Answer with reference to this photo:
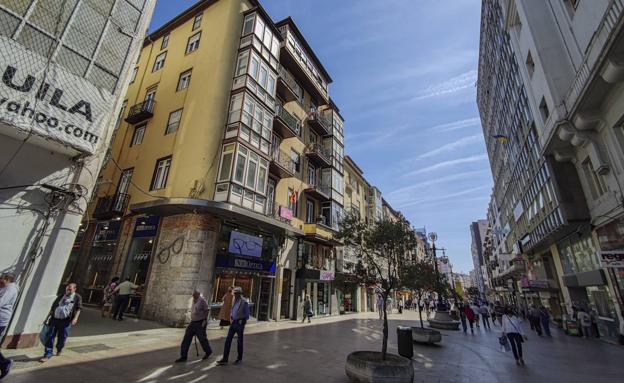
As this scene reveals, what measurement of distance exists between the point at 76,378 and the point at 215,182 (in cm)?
976

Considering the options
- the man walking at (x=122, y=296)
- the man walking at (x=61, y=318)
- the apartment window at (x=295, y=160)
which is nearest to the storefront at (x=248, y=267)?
the man walking at (x=122, y=296)

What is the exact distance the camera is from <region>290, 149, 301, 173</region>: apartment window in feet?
68.3

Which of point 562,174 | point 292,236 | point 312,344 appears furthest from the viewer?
point 292,236

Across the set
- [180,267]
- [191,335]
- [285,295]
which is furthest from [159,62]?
[191,335]

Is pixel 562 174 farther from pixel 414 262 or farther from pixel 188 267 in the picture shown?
pixel 188 267

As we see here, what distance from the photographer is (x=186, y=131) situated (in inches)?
626

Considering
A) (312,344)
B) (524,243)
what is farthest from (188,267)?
Answer: (524,243)

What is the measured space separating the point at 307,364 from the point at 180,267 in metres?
8.17

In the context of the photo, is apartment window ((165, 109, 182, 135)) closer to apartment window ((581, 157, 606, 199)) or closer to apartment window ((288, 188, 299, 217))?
apartment window ((288, 188, 299, 217))

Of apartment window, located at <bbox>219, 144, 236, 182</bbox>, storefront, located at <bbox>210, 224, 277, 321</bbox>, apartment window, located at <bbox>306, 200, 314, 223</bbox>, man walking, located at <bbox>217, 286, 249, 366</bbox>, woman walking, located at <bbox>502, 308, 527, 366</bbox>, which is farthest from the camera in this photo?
apartment window, located at <bbox>306, 200, 314, 223</bbox>

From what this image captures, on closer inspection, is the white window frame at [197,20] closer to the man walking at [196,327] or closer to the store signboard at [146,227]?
the store signboard at [146,227]

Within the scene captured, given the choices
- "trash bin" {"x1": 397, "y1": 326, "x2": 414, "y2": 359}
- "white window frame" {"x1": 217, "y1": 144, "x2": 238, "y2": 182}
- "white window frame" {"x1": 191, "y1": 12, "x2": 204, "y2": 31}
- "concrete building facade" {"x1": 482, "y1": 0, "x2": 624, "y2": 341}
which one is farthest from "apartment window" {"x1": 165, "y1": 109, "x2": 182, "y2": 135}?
"concrete building facade" {"x1": 482, "y1": 0, "x2": 624, "y2": 341}

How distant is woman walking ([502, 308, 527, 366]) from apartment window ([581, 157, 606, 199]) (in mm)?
8924

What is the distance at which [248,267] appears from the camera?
15.0 metres
